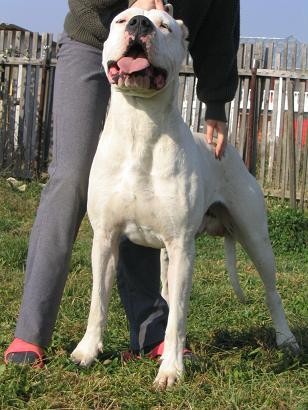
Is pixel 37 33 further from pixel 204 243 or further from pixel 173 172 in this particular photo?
pixel 173 172

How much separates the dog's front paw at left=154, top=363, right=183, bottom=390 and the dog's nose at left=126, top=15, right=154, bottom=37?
1.54 metres

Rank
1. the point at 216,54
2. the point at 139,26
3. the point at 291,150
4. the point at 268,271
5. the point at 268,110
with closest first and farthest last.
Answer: the point at 139,26 → the point at 216,54 → the point at 268,271 → the point at 291,150 → the point at 268,110

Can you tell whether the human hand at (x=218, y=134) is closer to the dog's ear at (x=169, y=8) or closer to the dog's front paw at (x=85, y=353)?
the dog's ear at (x=169, y=8)

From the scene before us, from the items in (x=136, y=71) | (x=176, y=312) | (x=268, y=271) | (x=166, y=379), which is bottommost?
(x=166, y=379)

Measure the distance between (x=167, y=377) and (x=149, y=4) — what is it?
70.9 inches

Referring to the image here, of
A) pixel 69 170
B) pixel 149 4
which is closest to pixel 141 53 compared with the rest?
pixel 149 4

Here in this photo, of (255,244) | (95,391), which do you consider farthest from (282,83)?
(95,391)

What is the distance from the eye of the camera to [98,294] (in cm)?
345

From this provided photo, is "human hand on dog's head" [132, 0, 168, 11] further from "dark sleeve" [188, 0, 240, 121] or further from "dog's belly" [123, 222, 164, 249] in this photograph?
"dog's belly" [123, 222, 164, 249]

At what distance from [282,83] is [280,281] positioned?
14.5 ft

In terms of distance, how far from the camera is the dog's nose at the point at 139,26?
9.91ft

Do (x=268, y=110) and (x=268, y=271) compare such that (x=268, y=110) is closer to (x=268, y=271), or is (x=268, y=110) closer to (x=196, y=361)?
(x=268, y=271)

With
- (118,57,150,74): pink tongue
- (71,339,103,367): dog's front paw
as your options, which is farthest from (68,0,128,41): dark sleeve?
(71,339,103,367): dog's front paw

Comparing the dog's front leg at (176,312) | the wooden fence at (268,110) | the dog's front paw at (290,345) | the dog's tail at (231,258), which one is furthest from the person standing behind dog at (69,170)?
the wooden fence at (268,110)
